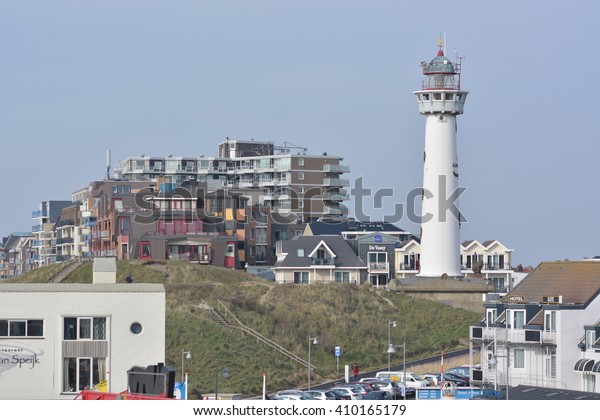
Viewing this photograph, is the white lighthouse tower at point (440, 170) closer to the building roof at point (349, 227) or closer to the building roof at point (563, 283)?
the building roof at point (349, 227)

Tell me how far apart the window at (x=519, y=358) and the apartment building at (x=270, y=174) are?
6802 cm

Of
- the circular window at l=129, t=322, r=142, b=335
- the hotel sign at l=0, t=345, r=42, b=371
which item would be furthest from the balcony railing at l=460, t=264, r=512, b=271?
the hotel sign at l=0, t=345, r=42, b=371

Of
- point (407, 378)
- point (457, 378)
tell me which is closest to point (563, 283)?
point (457, 378)

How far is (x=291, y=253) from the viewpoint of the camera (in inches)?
4163

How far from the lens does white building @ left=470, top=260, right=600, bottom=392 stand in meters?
63.8

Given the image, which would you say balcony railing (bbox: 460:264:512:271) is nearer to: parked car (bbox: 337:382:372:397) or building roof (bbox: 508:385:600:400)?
parked car (bbox: 337:382:372:397)

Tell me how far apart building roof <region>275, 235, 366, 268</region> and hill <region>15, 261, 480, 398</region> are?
3.44 meters

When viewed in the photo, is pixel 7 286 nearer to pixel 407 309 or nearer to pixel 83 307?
pixel 83 307

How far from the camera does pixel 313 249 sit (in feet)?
346

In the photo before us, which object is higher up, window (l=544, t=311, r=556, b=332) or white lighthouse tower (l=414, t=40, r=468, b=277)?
white lighthouse tower (l=414, t=40, r=468, b=277)

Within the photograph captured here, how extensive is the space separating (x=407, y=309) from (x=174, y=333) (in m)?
19.1

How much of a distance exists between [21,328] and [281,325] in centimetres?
3934

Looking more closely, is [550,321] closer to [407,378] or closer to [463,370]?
[407,378]

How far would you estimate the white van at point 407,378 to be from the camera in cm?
6657
